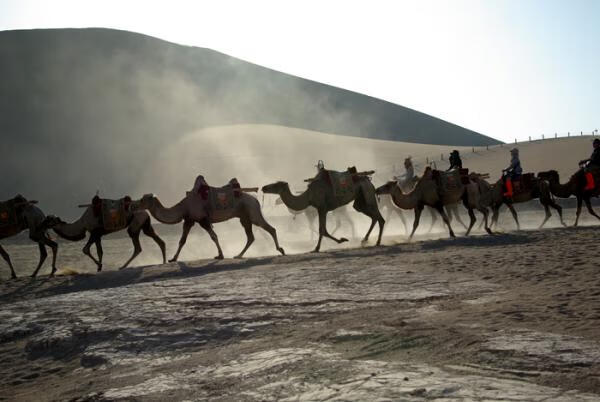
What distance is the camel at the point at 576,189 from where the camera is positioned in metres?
19.5

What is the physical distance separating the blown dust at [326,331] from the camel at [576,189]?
26.4 feet

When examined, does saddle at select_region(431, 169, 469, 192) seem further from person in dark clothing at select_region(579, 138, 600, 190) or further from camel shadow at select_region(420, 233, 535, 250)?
person in dark clothing at select_region(579, 138, 600, 190)

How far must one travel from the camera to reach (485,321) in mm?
5980

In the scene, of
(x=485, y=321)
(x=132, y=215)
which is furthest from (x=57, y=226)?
(x=485, y=321)

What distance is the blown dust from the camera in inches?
177

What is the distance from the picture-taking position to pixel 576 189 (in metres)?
20.0

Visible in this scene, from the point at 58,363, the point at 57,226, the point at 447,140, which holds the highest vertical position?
the point at 447,140

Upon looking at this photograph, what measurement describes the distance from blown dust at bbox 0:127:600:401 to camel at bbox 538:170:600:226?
803 centimetres

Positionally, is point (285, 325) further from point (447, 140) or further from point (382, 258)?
point (447, 140)

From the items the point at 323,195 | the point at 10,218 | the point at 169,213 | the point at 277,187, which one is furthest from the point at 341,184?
the point at 10,218

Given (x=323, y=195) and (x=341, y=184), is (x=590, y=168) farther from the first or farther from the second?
(x=323, y=195)

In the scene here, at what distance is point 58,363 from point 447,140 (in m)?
88.6

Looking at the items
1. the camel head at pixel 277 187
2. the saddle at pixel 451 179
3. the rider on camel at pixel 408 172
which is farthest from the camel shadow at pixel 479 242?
the rider on camel at pixel 408 172

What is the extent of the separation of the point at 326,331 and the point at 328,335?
18 cm
